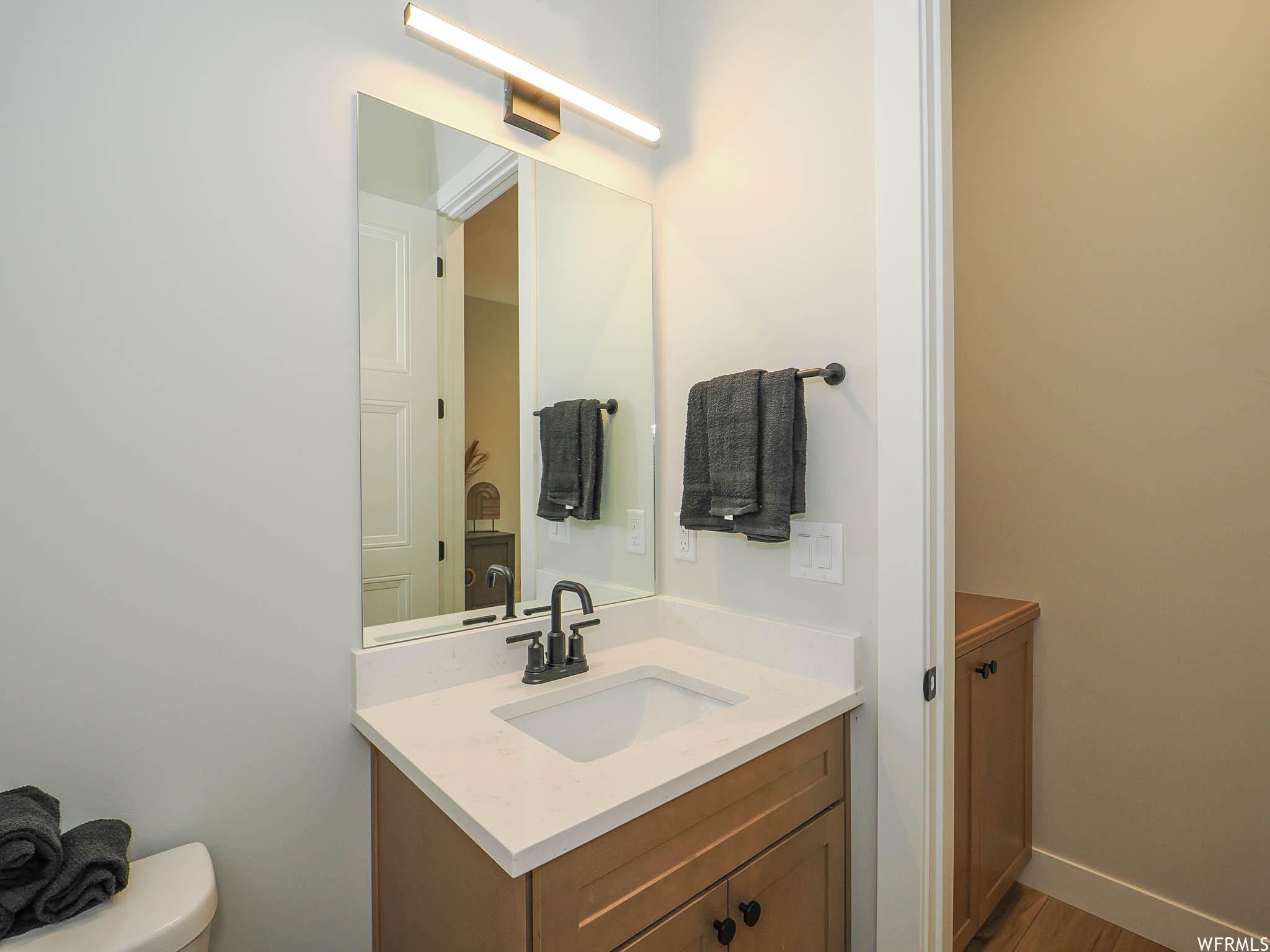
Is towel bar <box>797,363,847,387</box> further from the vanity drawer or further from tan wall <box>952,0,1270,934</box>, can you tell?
tan wall <box>952,0,1270,934</box>

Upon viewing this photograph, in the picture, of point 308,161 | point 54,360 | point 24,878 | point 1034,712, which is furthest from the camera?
point 1034,712

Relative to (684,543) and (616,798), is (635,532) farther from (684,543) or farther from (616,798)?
(616,798)

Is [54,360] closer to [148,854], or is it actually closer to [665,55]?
[148,854]

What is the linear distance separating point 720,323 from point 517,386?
1.63 feet

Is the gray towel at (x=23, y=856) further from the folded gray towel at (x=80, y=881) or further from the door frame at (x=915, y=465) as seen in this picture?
the door frame at (x=915, y=465)

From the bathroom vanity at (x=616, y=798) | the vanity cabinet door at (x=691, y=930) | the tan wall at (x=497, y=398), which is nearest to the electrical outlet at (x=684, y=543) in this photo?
the bathroom vanity at (x=616, y=798)

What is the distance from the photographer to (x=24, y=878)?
725 mm

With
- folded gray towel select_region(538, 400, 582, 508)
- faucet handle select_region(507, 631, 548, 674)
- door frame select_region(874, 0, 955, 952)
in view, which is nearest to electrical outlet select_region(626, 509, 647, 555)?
folded gray towel select_region(538, 400, 582, 508)

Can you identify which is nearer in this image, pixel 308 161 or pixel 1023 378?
pixel 308 161

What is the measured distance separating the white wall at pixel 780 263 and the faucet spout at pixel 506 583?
1.38ft

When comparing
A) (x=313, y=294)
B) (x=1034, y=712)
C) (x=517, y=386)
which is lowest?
(x=1034, y=712)

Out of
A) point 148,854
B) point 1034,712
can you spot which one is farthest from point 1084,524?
point 148,854

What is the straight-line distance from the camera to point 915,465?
109cm

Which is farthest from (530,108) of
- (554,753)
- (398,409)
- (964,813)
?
(964,813)
